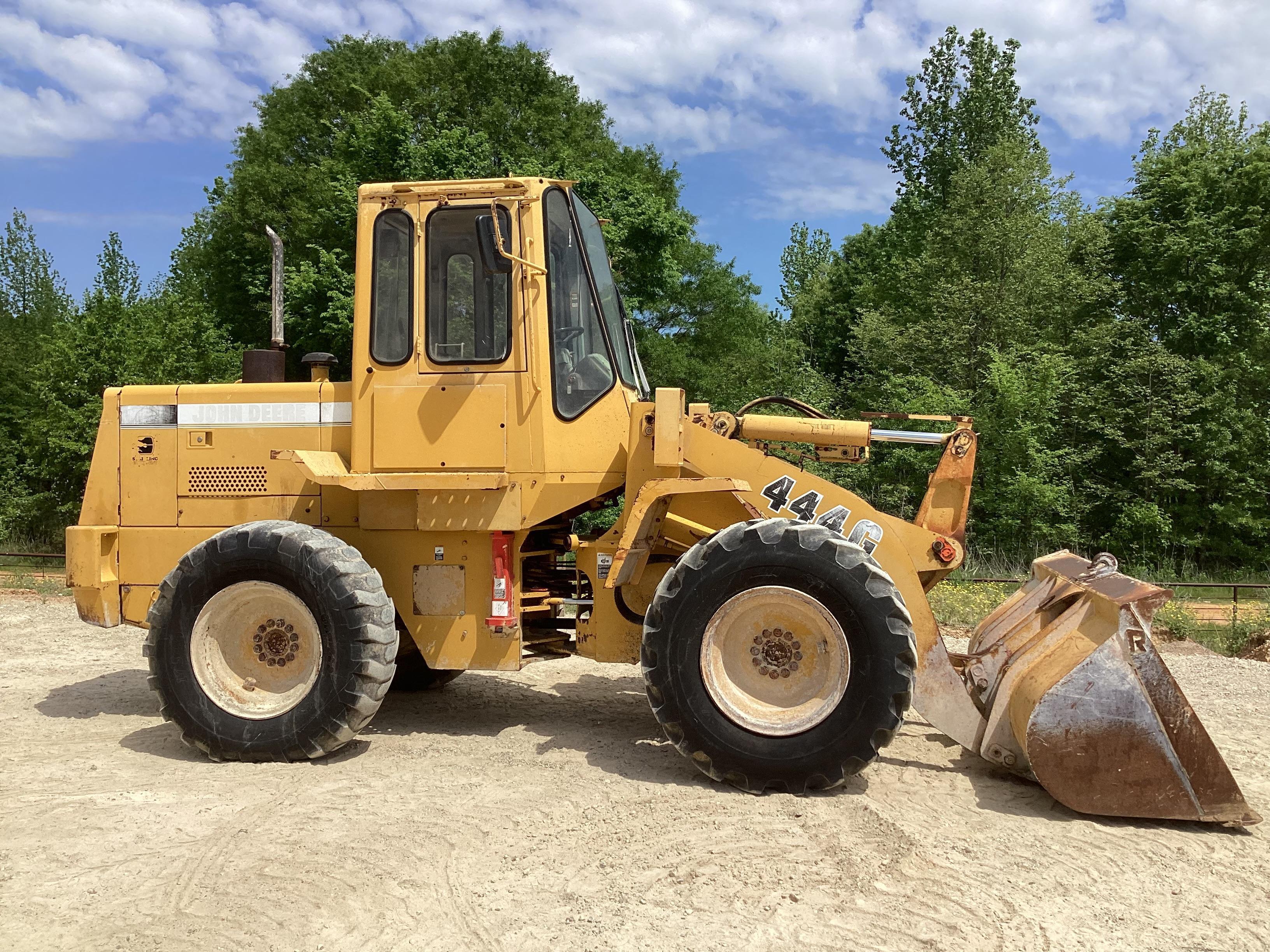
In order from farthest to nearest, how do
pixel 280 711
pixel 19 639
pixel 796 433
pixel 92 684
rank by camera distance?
pixel 19 639
pixel 92 684
pixel 796 433
pixel 280 711

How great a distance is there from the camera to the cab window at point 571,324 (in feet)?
19.3

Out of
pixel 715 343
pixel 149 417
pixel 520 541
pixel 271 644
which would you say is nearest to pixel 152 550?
pixel 149 417

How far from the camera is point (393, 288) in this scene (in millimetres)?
5984

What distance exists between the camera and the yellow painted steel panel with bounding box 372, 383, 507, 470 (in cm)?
583

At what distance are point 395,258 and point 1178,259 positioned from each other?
2054cm

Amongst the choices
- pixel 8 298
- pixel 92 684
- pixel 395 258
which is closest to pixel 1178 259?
pixel 395 258

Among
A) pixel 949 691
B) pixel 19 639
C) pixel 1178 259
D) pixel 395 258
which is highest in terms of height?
pixel 1178 259

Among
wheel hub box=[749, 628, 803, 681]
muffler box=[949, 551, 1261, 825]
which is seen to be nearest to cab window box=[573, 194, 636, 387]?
wheel hub box=[749, 628, 803, 681]

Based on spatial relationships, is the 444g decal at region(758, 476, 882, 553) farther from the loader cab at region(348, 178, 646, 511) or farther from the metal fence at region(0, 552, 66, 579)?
the metal fence at region(0, 552, 66, 579)

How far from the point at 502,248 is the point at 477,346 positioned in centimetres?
67

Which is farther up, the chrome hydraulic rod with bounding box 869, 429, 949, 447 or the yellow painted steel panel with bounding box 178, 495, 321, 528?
the chrome hydraulic rod with bounding box 869, 429, 949, 447

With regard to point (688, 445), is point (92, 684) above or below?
below

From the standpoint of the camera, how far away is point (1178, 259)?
21422 millimetres

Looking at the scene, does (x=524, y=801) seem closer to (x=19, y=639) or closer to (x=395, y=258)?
(x=395, y=258)
